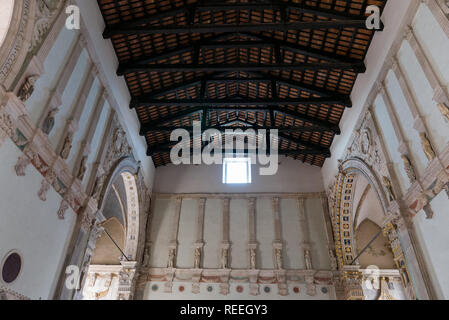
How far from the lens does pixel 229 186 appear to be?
728 inches

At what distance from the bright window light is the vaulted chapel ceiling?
9.27ft

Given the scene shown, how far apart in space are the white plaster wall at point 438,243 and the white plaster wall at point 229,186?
9893 mm

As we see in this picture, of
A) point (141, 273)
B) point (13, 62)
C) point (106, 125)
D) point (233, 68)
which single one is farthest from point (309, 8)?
point (141, 273)

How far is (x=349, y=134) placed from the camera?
1383cm

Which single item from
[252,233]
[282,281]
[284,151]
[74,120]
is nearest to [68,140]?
[74,120]

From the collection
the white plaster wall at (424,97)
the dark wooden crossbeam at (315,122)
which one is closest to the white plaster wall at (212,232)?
the dark wooden crossbeam at (315,122)

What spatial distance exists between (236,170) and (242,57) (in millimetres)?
6851

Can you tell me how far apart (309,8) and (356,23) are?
1.63 m

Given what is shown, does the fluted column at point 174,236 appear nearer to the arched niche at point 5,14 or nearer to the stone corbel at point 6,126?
the stone corbel at point 6,126

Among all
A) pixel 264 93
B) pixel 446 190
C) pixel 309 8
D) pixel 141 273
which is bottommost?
pixel 446 190

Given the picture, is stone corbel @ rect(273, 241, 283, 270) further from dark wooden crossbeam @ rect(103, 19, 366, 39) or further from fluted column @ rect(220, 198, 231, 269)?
dark wooden crossbeam @ rect(103, 19, 366, 39)

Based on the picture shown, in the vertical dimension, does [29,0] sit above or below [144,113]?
below
